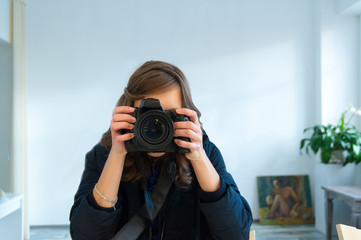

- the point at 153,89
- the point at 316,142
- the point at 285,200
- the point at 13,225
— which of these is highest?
the point at 153,89

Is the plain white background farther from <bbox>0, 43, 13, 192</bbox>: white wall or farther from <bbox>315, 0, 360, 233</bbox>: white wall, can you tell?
<bbox>0, 43, 13, 192</bbox>: white wall

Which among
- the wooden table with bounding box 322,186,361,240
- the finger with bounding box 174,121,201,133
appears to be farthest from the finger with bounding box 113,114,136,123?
the wooden table with bounding box 322,186,361,240

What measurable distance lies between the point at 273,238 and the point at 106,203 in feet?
8.27

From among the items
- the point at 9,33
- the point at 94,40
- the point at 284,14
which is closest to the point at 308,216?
the point at 284,14

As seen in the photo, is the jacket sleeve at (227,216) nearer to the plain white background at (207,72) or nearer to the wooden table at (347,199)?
the wooden table at (347,199)

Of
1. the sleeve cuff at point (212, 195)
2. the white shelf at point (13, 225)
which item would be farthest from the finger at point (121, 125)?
the white shelf at point (13, 225)

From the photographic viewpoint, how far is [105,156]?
3.16 feet

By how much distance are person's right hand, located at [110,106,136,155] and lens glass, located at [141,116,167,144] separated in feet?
0.11

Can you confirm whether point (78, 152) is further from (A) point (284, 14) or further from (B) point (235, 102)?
(A) point (284, 14)

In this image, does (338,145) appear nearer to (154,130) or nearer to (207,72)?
(207,72)

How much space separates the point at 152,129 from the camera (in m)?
0.88

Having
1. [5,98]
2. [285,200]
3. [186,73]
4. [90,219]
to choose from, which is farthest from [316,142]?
[5,98]

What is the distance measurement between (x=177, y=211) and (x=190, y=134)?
21cm

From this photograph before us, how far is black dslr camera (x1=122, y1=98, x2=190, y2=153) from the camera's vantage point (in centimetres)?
87
